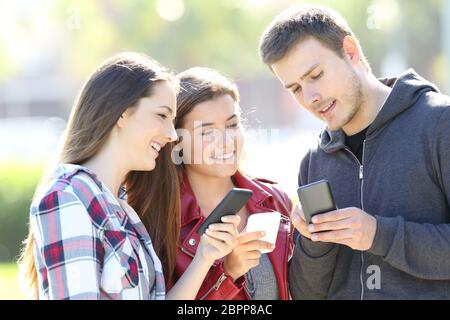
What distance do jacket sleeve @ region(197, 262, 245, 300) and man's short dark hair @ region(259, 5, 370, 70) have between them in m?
1.02

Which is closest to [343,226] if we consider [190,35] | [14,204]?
[14,204]

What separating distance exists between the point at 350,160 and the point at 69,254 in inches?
53.4

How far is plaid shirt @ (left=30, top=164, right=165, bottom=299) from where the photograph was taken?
2.59 m

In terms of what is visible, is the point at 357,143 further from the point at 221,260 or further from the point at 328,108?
the point at 221,260

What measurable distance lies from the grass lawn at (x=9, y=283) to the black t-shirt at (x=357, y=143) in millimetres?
4732

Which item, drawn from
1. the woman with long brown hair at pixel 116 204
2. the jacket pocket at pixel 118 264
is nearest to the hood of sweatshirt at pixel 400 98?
the woman with long brown hair at pixel 116 204

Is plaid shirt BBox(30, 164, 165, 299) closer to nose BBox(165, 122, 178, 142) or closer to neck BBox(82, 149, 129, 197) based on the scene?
neck BBox(82, 149, 129, 197)

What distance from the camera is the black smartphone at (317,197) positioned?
2.91m

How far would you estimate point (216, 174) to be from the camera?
356 centimetres

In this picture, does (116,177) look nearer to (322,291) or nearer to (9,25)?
(322,291)

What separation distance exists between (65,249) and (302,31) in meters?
1.49

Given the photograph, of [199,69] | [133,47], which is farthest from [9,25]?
[199,69]

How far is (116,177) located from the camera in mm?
2990

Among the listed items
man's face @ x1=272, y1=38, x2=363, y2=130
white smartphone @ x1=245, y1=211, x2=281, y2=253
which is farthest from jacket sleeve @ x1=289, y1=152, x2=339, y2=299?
man's face @ x1=272, y1=38, x2=363, y2=130
